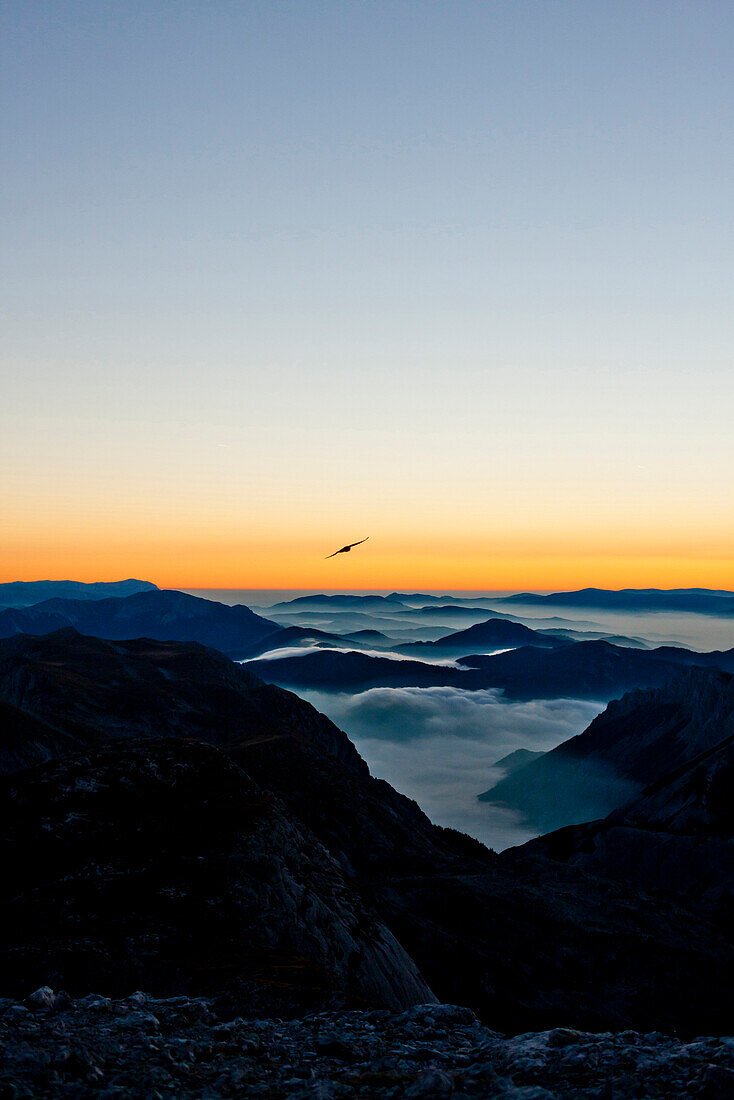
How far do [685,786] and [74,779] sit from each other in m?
109

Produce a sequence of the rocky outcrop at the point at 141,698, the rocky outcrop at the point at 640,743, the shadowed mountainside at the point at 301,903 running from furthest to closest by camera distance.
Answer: the rocky outcrop at the point at 640,743, the rocky outcrop at the point at 141,698, the shadowed mountainside at the point at 301,903

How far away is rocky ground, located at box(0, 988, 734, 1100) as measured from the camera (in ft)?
36.4

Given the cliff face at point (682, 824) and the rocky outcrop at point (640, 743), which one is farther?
the rocky outcrop at point (640, 743)

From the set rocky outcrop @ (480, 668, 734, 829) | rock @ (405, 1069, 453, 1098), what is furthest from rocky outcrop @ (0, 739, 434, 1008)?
rocky outcrop @ (480, 668, 734, 829)

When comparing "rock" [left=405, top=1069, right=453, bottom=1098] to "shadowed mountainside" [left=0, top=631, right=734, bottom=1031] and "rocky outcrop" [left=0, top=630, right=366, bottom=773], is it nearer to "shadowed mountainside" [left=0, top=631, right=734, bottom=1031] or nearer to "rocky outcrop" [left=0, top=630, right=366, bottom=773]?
"shadowed mountainside" [left=0, top=631, right=734, bottom=1031]

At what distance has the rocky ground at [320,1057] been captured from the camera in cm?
1109

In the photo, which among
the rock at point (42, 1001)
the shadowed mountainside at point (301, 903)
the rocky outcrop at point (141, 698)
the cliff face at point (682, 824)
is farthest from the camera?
the rocky outcrop at point (141, 698)

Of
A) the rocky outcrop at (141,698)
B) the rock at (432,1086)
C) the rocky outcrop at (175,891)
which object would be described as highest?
the rock at (432,1086)

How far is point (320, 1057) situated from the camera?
13766mm

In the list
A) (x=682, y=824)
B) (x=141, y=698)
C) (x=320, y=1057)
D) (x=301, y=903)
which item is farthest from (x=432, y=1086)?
(x=682, y=824)

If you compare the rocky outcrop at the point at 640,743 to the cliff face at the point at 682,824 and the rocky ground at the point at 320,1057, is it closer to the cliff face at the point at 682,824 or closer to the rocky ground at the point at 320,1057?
the cliff face at the point at 682,824

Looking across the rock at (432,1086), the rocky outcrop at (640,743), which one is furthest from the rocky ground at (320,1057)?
the rocky outcrop at (640,743)

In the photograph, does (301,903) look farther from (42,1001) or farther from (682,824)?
(682,824)

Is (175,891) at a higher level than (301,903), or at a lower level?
higher
